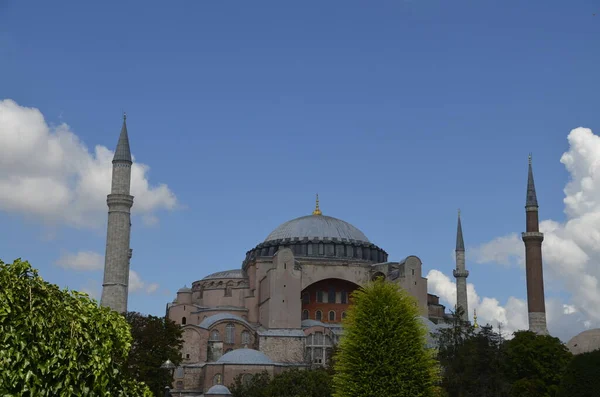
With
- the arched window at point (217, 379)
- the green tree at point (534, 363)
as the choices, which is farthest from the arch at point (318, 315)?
the green tree at point (534, 363)

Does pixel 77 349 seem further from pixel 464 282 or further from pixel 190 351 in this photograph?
pixel 464 282

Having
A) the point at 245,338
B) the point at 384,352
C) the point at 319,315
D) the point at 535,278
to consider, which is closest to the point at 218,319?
the point at 245,338

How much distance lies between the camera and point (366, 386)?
76.6 ft

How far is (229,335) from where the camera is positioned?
52.9 meters

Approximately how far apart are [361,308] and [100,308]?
503 inches

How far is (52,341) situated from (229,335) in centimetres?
4195

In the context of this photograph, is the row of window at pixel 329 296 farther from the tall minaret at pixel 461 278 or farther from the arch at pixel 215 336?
the tall minaret at pixel 461 278

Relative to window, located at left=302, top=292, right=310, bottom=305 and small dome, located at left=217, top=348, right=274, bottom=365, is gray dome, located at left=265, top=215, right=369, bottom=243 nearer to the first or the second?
window, located at left=302, top=292, right=310, bottom=305

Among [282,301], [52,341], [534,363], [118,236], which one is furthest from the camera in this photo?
[282,301]

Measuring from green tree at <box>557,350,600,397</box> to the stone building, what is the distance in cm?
2434

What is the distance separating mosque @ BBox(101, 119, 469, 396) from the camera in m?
50.0

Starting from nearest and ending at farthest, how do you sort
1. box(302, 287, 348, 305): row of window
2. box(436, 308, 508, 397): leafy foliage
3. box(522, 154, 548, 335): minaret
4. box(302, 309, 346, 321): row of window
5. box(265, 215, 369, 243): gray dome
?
box(436, 308, 508, 397): leafy foliage, box(522, 154, 548, 335): minaret, box(302, 309, 346, 321): row of window, box(302, 287, 348, 305): row of window, box(265, 215, 369, 243): gray dome

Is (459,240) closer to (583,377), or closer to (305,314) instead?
(305,314)

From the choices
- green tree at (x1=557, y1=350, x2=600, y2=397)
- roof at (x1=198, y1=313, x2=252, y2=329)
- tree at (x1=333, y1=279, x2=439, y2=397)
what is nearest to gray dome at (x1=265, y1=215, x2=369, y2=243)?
roof at (x1=198, y1=313, x2=252, y2=329)
